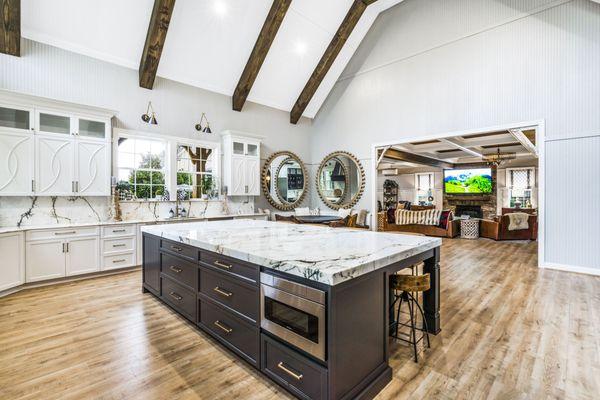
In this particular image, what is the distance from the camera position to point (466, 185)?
12062 millimetres

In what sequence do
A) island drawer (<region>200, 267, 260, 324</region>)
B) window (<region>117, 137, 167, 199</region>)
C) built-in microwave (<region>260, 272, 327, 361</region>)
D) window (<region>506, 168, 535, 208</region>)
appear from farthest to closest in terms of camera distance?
window (<region>506, 168, 535, 208</region>) < window (<region>117, 137, 167, 199</region>) < island drawer (<region>200, 267, 260, 324</region>) < built-in microwave (<region>260, 272, 327, 361</region>)

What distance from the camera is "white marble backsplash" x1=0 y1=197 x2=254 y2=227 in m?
4.09

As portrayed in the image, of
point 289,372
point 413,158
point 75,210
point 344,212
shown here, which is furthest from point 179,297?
point 413,158

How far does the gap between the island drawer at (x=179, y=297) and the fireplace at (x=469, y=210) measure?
39.7 feet

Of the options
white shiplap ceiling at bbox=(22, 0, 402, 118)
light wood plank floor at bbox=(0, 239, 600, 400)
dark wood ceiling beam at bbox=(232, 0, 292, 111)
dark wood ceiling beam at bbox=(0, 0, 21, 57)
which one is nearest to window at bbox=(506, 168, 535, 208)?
white shiplap ceiling at bbox=(22, 0, 402, 118)

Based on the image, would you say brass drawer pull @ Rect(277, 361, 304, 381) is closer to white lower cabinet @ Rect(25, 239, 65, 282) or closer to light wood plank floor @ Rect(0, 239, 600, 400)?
light wood plank floor @ Rect(0, 239, 600, 400)

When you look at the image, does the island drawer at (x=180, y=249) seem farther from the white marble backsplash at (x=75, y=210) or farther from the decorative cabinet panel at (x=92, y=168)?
the white marble backsplash at (x=75, y=210)

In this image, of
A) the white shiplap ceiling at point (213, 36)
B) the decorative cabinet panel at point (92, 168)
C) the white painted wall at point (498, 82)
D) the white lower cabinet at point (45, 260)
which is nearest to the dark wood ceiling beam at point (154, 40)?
the white shiplap ceiling at point (213, 36)

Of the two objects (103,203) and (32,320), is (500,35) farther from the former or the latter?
(32,320)

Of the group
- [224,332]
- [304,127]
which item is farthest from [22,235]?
[304,127]

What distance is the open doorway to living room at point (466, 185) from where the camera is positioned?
24.5ft

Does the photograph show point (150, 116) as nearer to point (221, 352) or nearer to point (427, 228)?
point (221, 352)

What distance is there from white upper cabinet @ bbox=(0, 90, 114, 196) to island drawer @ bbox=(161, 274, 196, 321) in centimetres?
240

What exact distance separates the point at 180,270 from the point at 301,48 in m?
5.62
